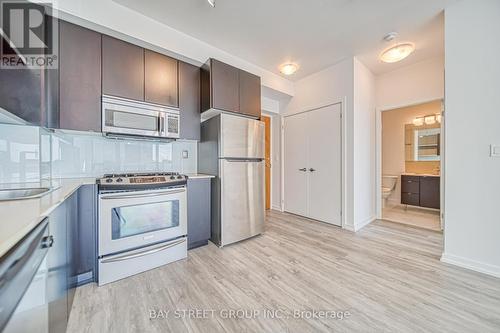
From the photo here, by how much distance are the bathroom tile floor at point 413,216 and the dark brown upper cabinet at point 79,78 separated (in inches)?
190

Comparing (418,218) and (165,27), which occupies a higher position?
(165,27)

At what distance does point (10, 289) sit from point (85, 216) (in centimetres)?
143

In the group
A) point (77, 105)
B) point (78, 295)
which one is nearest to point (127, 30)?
point (77, 105)

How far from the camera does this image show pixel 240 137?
2557 mm

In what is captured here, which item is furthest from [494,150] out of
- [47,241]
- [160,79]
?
[160,79]

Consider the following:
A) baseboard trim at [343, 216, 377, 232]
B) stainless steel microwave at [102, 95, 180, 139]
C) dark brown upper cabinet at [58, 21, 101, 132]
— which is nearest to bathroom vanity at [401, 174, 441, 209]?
baseboard trim at [343, 216, 377, 232]

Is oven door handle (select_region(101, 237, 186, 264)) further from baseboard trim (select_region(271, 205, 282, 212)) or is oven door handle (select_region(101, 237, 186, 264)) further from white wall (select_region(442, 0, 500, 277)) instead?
white wall (select_region(442, 0, 500, 277))

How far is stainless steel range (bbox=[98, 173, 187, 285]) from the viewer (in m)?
1.71

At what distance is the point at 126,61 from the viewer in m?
2.04

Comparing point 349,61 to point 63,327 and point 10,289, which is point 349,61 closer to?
point 10,289

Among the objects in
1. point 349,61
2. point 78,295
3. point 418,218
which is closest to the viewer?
point 78,295

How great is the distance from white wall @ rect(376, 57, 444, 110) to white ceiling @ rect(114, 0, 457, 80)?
171 mm

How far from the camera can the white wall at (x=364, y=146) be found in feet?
10.1

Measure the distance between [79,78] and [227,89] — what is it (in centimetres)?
152
